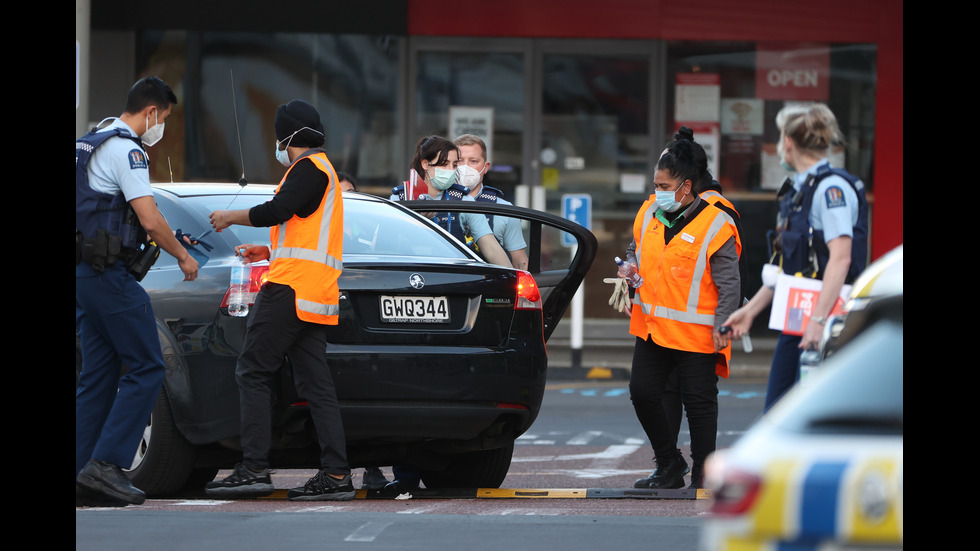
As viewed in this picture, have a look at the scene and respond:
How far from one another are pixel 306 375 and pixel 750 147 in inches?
405

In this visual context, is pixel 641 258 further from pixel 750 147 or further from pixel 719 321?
pixel 750 147

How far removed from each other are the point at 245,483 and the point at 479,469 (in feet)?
4.50

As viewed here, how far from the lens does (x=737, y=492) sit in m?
2.29

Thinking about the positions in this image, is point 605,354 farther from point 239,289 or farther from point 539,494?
point 239,289

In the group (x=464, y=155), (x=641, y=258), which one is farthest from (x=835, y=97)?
(x=641, y=258)

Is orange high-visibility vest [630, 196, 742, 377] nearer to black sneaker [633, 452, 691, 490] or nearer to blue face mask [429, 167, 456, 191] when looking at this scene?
black sneaker [633, 452, 691, 490]

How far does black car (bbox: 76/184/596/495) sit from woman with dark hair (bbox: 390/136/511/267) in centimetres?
98

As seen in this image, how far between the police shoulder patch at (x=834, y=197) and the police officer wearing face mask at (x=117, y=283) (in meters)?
2.71

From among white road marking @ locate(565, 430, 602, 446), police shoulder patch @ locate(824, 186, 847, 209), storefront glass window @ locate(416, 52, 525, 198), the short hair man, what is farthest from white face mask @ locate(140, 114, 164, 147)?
storefront glass window @ locate(416, 52, 525, 198)

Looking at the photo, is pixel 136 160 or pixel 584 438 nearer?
pixel 136 160

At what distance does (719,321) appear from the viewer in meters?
6.52

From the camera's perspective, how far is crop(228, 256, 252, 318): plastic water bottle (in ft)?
20.0

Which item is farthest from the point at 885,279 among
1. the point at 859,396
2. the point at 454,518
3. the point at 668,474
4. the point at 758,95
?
the point at 758,95

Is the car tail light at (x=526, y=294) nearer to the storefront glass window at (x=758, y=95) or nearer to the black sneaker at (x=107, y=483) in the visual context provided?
the black sneaker at (x=107, y=483)
